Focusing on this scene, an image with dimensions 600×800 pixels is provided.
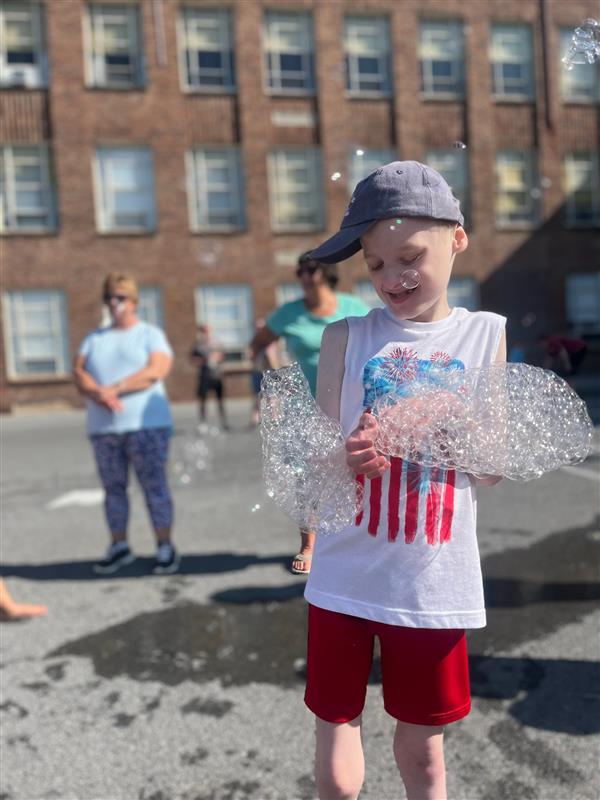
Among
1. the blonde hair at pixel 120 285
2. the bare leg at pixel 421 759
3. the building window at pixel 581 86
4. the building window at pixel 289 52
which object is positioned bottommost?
the bare leg at pixel 421 759

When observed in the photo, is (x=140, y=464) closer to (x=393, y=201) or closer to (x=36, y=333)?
(x=393, y=201)

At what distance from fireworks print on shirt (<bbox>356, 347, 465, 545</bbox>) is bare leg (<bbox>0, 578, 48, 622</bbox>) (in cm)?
260

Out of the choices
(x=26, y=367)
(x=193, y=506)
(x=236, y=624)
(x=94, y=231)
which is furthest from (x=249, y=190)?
(x=236, y=624)

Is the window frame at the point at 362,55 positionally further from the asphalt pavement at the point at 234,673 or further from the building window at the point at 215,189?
the asphalt pavement at the point at 234,673

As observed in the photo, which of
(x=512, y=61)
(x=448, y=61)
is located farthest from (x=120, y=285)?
(x=512, y=61)

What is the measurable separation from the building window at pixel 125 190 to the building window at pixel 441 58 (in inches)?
292

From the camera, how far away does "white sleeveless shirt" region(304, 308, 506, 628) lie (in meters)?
1.68

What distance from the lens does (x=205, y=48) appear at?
1859cm

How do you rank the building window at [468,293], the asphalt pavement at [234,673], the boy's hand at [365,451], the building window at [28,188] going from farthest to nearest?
1. the building window at [468,293]
2. the building window at [28,188]
3. the asphalt pavement at [234,673]
4. the boy's hand at [365,451]

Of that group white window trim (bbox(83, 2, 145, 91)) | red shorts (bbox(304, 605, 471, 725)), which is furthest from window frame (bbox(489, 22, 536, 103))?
red shorts (bbox(304, 605, 471, 725))

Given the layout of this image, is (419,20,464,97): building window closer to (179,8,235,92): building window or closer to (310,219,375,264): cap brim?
(179,8,235,92): building window

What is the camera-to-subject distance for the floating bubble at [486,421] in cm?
160

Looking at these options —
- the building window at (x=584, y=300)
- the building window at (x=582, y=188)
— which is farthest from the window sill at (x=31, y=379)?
the building window at (x=582, y=188)

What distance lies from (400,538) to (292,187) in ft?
60.6
